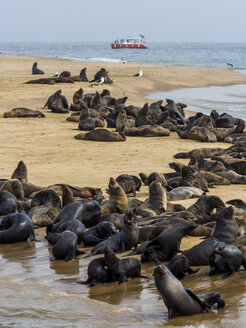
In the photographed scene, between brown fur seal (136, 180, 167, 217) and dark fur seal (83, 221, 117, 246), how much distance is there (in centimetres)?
101

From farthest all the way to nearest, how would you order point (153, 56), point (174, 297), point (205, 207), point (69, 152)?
point (153, 56), point (69, 152), point (205, 207), point (174, 297)

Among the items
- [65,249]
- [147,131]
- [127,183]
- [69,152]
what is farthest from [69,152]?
[65,249]

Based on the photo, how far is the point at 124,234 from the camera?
22.0 ft

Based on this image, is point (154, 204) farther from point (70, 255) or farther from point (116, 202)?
point (70, 255)

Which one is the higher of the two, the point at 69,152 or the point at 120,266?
the point at 120,266

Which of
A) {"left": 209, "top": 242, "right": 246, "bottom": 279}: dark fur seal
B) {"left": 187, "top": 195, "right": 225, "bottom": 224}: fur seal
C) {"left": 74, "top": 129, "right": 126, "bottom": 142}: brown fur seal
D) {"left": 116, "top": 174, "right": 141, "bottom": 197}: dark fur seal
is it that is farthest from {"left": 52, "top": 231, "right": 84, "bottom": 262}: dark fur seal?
{"left": 74, "top": 129, "right": 126, "bottom": 142}: brown fur seal

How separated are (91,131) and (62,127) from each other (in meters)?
1.86

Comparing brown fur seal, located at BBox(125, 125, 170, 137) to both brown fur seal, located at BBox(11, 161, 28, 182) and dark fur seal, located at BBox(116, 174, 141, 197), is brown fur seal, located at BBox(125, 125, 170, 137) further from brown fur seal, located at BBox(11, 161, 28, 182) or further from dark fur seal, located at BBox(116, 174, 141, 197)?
dark fur seal, located at BBox(116, 174, 141, 197)

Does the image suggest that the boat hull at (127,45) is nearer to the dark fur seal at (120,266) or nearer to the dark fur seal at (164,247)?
the dark fur seal at (164,247)

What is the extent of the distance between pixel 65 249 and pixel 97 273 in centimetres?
88

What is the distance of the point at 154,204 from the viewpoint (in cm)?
823

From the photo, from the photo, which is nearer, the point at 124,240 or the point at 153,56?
the point at 124,240

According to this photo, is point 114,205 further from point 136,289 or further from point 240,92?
point 240,92

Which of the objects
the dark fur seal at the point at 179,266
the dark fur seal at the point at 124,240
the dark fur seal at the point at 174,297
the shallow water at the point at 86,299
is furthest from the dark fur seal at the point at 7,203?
the dark fur seal at the point at 174,297
